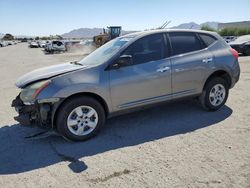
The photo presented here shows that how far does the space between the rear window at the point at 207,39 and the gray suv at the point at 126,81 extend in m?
0.02

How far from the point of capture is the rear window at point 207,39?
5.87 m

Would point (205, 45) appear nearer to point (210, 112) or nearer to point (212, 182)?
point (210, 112)

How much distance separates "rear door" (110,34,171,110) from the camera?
4812 mm

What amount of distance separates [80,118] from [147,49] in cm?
179

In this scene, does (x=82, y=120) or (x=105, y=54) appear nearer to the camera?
(x=82, y=120)

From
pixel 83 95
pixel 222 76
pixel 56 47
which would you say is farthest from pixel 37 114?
pixel 56 47

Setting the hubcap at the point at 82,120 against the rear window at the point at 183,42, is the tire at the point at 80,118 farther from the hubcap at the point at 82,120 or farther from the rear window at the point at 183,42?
the rear window at the point at 183,42

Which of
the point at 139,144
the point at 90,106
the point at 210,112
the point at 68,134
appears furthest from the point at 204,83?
the point at 68,134

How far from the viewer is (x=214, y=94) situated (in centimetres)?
595

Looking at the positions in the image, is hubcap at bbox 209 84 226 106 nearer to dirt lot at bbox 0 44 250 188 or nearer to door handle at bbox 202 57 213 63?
dirt lot at bbox 0 44 250 188

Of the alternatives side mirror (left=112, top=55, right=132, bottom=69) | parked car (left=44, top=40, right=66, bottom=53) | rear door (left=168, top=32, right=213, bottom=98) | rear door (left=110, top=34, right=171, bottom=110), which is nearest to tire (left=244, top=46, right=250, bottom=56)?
rear door (left=168, top=32, right=213, bottom=98)

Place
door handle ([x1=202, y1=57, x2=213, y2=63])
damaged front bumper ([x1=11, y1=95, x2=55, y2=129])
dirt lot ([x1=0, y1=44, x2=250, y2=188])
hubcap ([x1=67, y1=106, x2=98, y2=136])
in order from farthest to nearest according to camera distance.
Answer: door handle ([x1=202, y1=57, x2=213, y2=63]), hubcap ([x1=67, y1=106, x2=98, y2=136]), damaged front bumper ([x1=11, y1=95, x2=55, y2=129]), dirt lot ([x1=0, y1=44, x2=250, y2=188])

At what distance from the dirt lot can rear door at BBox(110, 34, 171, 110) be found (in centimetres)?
60

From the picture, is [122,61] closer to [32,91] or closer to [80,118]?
[80,118]
